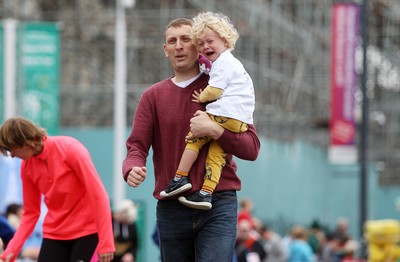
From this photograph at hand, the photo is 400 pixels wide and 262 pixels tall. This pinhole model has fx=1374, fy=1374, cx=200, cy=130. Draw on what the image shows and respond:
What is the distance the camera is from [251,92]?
705 centimetres

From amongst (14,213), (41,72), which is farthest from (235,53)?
(14,213)

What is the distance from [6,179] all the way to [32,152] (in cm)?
1092

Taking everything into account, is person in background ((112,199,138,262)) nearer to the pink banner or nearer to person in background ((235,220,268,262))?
person in background ((235,220,268,262))

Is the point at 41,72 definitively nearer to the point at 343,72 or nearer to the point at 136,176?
the point at 343,72

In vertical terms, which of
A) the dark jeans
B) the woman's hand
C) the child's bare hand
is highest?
the child's bare hand

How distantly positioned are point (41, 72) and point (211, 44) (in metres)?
15.0

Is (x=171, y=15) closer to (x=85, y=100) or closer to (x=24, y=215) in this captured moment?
(x=85, y=100)

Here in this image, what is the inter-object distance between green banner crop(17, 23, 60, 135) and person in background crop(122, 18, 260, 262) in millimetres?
14471

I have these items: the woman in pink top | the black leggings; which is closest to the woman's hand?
the woman in pink top

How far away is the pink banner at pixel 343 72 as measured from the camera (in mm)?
28516

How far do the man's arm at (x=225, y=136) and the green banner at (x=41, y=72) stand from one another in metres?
14.7

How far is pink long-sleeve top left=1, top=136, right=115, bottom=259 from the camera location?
824 cm

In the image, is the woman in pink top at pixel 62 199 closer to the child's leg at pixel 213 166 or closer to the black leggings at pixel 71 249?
the black leggings at pixel 71 249

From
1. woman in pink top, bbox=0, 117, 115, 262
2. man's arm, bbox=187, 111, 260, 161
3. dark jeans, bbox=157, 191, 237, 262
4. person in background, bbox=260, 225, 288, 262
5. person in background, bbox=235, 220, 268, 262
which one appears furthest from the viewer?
person in background, bbox=260, 225, 288, 262
